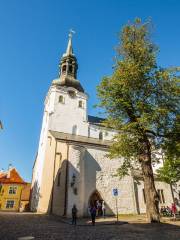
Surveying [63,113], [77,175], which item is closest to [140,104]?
[77,175]

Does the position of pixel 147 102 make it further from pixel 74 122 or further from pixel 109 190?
pixel 74 122

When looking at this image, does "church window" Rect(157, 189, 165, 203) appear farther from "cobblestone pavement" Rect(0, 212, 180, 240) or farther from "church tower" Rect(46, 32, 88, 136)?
"cobblestone pavement" Rect(0, 212, 180, 240)

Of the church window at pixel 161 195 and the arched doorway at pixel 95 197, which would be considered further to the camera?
the church window at pixel 161 195

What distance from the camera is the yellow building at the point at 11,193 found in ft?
127

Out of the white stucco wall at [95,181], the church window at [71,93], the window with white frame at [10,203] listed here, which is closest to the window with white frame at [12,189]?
the window with white frame at [10,203]

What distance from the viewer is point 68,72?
1435 inches

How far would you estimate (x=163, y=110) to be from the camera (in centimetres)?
1377

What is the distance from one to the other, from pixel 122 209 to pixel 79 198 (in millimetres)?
6060

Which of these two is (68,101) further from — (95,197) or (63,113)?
(95,197)

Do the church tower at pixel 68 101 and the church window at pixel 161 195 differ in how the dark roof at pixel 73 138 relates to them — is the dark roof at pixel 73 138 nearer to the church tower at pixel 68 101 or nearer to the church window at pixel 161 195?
the church tower at pixel 68 101

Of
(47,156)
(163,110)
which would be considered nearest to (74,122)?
(47,156)

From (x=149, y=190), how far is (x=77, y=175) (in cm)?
1092

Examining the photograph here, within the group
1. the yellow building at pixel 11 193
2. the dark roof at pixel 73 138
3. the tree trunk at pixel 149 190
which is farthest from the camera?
the yellow building at pixel 11 193

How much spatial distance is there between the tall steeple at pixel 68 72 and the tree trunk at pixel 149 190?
2259cm
